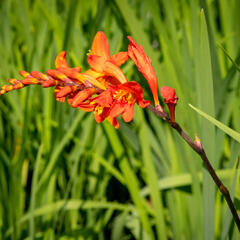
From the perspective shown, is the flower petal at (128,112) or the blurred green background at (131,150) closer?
the flower petal at (128,112)

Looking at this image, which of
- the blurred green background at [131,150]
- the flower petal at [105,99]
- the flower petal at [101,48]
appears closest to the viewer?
the flower petal at [105,99]

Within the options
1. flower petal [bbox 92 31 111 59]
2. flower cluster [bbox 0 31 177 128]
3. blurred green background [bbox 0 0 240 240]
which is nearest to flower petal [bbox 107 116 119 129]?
flower cluster [bbox 0 31 177 128]

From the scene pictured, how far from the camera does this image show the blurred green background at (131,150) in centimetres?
115

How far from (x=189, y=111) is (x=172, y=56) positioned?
0.31 meters

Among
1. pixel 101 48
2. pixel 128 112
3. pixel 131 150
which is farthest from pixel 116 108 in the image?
pixel 131 150

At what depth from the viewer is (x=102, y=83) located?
0.78 metres

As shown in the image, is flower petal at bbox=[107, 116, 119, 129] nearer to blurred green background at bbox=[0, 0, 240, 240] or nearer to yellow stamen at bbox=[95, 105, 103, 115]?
yellow stamen at bbox=[95, 105, 103, 115]

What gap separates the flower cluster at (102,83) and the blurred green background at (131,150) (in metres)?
0.23

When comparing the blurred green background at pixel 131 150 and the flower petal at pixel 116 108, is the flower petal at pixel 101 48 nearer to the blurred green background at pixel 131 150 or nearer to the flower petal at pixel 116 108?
the flower petal at pixel 116 108

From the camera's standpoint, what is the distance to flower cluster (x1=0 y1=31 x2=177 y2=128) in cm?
68

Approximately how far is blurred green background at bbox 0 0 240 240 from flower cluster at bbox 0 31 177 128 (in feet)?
0.76

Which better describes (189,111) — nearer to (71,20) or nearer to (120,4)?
(120,4)

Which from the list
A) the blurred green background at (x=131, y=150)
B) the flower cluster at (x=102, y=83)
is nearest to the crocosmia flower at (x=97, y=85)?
the flower cluster at (x=102, y=83)

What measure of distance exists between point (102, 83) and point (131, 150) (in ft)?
2.68
